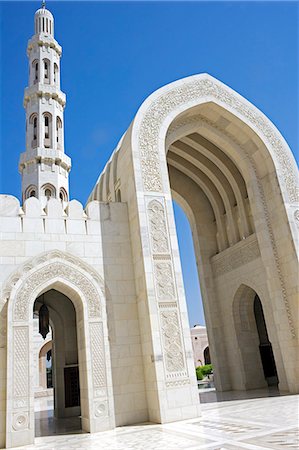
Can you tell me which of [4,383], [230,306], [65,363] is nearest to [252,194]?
[230,306]

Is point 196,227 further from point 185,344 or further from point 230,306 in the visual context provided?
point 185,344

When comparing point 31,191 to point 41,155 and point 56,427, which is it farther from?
point 56,427

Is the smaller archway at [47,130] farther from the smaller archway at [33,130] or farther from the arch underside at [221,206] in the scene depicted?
the arch underside at [221,206]

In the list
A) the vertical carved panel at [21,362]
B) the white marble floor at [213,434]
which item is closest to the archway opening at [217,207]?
the white marble floor at [213,434]

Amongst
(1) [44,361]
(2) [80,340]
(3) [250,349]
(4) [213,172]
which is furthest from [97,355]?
(1) [44,361]

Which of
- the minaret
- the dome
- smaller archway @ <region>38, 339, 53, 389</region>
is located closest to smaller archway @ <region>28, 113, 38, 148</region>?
the minaret

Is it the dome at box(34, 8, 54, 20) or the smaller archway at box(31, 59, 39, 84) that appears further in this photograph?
the dome at box(34, 8, 54, 20)

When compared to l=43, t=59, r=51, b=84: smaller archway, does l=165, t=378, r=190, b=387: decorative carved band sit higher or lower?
lower

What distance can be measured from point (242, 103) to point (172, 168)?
3371 mm

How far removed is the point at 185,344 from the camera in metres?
7.11

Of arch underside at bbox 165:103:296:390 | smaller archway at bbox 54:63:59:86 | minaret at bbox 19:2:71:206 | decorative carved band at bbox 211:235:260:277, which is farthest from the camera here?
smaller archway at bbox 54:63:59:86

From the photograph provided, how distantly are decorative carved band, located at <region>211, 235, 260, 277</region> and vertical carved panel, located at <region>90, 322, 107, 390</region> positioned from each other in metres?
5.35

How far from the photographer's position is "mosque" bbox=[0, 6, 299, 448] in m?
6.70

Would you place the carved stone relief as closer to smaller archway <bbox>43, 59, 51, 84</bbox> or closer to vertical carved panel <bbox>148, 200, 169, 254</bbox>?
vertical carved panel <bbox>148, 200, 169, 254</bbox>
